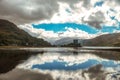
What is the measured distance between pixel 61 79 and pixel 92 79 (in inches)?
177

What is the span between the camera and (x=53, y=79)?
30.5 meters

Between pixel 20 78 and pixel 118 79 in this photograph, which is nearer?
pixel 118 79

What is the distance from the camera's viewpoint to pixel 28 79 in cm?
3083

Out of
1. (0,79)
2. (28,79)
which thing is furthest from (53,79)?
(0,79)

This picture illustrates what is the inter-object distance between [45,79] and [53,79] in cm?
125

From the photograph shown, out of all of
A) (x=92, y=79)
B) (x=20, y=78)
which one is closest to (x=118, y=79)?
(x=92, y=79)

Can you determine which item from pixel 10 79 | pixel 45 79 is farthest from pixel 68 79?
pixel 10 79

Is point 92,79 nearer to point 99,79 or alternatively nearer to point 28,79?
point 99,79

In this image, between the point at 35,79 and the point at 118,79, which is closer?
the point at 118,79

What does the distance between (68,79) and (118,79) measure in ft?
22.5

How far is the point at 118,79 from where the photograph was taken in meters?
29.2

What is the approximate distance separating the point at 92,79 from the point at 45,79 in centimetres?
678

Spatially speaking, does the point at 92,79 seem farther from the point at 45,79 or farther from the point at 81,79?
the point at 45,79

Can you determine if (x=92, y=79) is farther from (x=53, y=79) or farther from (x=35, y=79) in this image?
(x=35, y=79)
